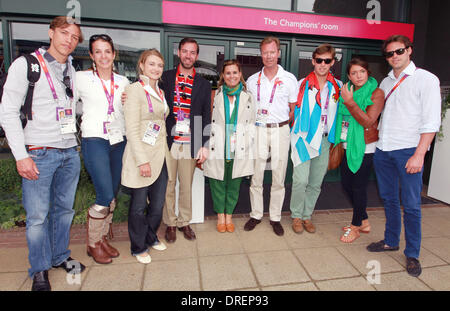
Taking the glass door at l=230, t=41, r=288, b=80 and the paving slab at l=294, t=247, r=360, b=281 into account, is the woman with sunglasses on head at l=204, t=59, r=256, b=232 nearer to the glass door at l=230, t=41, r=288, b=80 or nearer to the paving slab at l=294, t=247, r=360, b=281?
the paving slab at l=294, t=247, r=360, b=281

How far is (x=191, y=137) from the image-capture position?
3.15 m

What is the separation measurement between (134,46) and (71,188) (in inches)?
117

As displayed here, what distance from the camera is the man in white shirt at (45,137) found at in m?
2.16

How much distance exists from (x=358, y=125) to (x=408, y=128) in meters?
0.50

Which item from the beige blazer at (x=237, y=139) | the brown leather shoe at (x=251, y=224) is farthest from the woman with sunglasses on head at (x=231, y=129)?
the brown leather shoe at (x=251, y=224)

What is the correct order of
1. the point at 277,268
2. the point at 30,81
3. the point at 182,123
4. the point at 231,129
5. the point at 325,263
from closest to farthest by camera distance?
the point at 30,81 < the point at 277,268 < the point at 325,263 < the point at 182,123 < the point at 231,129

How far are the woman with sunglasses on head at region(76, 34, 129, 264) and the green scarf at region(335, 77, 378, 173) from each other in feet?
7.92

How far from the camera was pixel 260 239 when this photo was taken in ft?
11.3

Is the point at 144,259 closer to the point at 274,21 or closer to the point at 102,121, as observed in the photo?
the point at 102,121

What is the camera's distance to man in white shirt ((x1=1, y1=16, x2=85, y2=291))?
2164mm

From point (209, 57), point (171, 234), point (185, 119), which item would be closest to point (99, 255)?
point (171, 234)
